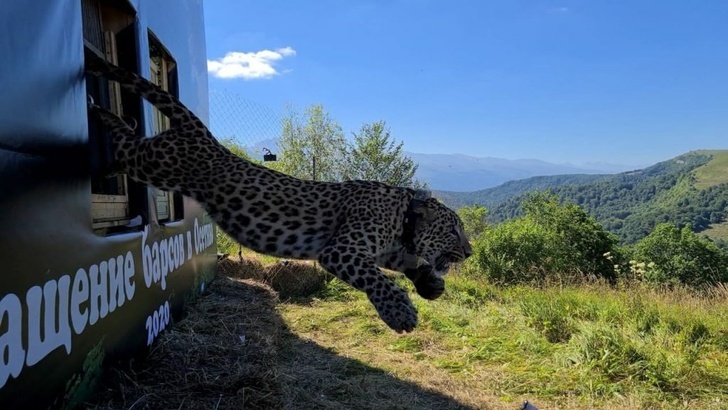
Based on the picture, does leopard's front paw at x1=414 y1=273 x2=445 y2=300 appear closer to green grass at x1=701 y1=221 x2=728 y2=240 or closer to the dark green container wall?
the dark green container wall

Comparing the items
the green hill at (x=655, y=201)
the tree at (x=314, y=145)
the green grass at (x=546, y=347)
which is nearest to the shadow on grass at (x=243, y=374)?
the green grass at (x=546, y=347)

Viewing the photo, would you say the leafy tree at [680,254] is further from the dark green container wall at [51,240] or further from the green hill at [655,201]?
the dark green container wall at [51,240]

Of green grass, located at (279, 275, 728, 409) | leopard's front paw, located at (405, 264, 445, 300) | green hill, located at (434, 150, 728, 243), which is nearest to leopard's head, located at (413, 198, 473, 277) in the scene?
leopard's front paw, located at (405, 264, 445, 300)

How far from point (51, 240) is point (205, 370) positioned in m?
2.31

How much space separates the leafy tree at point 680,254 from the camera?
1845 inches

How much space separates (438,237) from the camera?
565 cm

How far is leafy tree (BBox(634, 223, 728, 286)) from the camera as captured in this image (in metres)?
46.9

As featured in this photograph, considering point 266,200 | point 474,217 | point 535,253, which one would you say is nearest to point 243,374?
point 266,200

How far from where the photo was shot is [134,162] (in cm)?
470

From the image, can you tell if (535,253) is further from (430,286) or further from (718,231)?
(718,231)

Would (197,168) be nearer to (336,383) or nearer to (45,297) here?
(45,297)

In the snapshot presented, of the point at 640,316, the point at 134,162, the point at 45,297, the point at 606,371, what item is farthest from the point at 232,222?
the point at 640,316

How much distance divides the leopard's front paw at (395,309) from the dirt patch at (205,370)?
1.42m

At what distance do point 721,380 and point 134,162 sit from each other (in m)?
7.19
